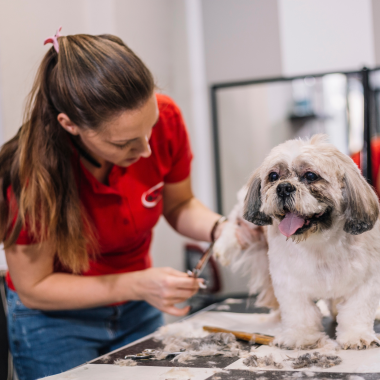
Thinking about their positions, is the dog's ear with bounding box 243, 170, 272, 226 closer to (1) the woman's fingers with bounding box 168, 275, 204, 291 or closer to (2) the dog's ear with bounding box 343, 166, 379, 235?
(2) the dog's ear with bounding box 343, 166, 379, 235

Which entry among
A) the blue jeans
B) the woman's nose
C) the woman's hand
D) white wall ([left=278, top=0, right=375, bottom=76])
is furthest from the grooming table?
white wall ([left=278, top=0, right=375, bottom=76])

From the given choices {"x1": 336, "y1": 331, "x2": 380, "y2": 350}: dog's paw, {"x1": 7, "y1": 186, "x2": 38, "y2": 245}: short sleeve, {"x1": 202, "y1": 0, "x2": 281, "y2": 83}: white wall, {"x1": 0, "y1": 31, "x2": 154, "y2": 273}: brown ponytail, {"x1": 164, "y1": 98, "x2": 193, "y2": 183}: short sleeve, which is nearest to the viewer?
{"x1": 336, "y1": 331, "x2": 380, "y2": 350}: dog's paw

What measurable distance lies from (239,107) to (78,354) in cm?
269

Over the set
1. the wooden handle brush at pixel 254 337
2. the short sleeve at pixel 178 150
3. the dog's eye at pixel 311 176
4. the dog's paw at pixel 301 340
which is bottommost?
the wooden handle brush at pixel 254 337

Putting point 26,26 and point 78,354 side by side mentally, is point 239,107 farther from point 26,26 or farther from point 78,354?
point 78,354

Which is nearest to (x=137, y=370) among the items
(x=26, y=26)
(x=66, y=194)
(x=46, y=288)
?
(x=46, y=288)

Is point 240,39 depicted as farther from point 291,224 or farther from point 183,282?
point 291,224

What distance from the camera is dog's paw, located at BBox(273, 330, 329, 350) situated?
1.20m

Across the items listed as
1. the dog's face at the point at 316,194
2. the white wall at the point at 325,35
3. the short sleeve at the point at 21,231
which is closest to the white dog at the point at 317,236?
the dog's face at the point at 316,194

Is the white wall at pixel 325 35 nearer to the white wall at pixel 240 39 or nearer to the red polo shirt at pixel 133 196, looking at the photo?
the white wall at pixel 240 39

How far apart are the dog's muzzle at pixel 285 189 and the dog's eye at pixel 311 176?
6 centimetres

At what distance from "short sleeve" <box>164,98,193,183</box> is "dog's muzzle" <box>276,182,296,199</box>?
0.66 metres

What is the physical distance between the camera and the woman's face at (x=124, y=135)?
1300mm

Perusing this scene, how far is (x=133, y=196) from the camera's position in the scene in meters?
1.58
